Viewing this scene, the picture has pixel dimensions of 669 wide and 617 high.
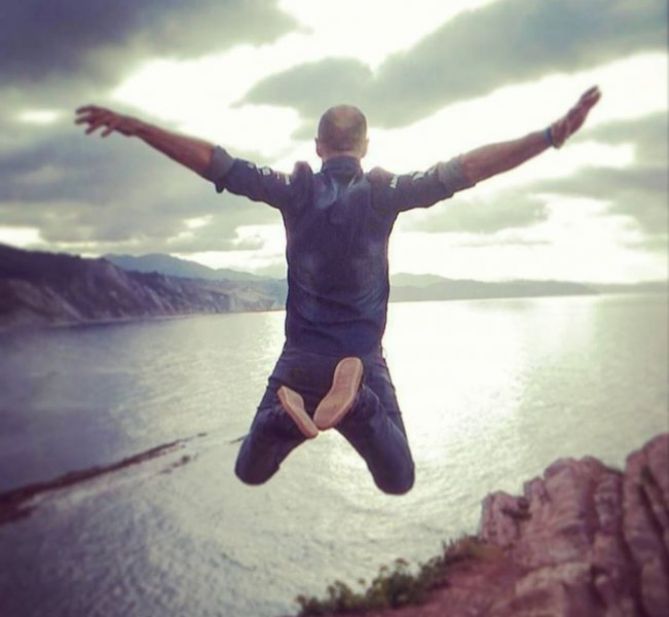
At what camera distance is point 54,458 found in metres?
72.0

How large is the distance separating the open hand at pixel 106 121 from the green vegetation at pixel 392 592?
45.7 meters

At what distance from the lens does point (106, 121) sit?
4055 mm

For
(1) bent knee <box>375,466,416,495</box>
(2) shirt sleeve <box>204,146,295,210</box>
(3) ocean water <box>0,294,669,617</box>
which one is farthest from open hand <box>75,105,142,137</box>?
(3) ocean water <box>0,294,669,617</box>

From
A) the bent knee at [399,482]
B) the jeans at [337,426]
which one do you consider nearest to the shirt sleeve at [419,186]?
the jeans at [337,426]

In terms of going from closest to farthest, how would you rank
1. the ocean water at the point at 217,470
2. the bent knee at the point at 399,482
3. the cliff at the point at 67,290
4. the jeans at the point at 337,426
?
the jeans at the point at 337,426 → the bent knee at the point at 399,482 → the ocean water at the point at 217,470 → the cliff at the point at 67,290

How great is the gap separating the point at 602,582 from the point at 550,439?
61067 mm

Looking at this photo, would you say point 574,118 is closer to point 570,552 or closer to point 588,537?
point 570,552

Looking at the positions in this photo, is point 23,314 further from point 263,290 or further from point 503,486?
point 263,290

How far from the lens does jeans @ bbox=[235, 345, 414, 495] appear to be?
177 inches

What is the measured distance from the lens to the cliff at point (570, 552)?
3334 cm

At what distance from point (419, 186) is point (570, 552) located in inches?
1792

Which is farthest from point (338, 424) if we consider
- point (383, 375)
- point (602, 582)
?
point (602, 582)

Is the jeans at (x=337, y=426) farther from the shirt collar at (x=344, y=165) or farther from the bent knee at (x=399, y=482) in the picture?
the shirt collar at (x=344, y=165)

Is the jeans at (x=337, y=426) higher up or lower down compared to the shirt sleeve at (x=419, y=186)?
lower down
